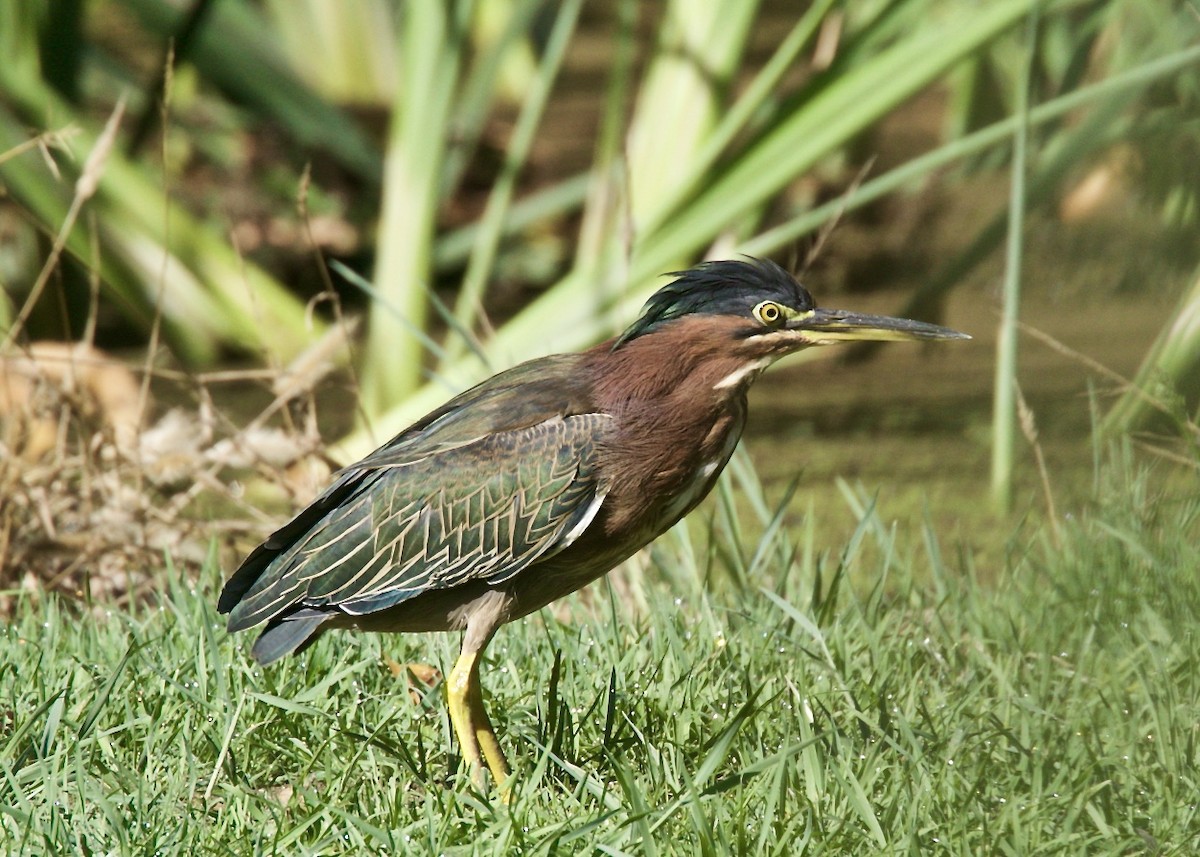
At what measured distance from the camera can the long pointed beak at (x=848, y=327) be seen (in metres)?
2.93

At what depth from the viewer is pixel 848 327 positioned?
9.65 ft

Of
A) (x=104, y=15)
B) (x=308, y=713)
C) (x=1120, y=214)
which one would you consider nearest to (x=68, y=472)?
(x=308, y=713)

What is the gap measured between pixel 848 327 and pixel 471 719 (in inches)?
41.1

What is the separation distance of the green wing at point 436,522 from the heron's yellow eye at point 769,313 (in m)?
0.36

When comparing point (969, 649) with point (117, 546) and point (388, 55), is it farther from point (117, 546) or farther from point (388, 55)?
point (388, 55)

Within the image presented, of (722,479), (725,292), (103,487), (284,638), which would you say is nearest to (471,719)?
(284,638)

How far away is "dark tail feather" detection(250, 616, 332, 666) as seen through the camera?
111 inches

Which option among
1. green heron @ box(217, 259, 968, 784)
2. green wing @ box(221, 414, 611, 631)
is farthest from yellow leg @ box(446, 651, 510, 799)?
green wing @ box(221, 414, 611, 631)

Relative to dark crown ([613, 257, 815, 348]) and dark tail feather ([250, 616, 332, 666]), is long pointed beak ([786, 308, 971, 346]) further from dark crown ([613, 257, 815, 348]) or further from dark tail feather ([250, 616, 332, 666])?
dark tail feather ([250, 616, 332, 666])

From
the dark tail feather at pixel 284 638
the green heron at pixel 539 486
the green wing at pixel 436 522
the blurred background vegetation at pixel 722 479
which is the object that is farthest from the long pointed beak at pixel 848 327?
the dark tail feather at pixel 284 638

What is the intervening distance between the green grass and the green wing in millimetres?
227

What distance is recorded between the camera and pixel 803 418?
18.0ft

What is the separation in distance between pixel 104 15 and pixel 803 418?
605 cm

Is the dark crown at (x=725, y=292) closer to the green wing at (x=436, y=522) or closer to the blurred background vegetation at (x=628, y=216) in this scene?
the green wing at (x=436, y=522)
